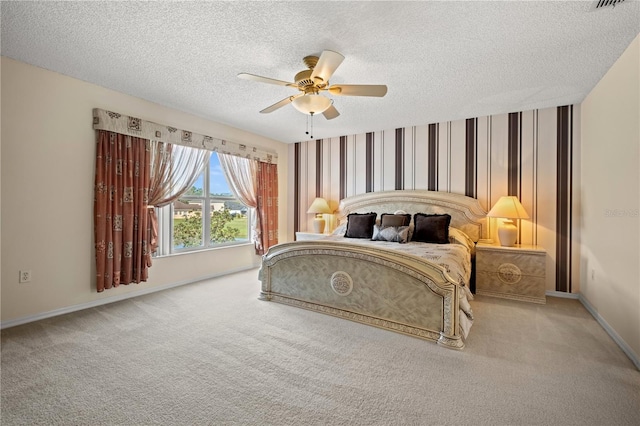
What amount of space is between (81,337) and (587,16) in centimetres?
474

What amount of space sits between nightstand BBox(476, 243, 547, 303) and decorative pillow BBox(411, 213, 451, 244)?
47 cm

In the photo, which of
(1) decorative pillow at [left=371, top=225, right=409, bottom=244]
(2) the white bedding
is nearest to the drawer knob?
(2) the white bedding

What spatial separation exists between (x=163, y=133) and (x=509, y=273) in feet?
16.0

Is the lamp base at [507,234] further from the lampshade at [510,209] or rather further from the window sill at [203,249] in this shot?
the window sill at [203,249]

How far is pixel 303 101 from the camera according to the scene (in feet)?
8.96

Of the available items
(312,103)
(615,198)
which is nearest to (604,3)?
(615,198)

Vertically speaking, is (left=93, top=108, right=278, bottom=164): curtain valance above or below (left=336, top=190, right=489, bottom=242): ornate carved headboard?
above

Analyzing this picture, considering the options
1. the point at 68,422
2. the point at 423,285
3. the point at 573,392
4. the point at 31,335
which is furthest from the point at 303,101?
the point at 31,335

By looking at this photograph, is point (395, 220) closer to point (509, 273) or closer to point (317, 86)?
point (509, 273)

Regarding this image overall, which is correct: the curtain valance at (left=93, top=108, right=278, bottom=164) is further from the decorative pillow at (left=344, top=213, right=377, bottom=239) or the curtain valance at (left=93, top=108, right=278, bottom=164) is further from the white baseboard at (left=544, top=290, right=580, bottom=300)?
the white baseboard at (left=544, top=290, right=580, bottom=300)

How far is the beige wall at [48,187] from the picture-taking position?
278 centimetres

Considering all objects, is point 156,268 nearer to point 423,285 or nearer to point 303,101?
point 303,101

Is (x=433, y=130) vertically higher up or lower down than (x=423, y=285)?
higher up

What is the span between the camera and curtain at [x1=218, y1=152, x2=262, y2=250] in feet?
16.3
